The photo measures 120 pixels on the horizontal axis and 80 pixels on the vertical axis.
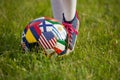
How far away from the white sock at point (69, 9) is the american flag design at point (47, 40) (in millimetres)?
556

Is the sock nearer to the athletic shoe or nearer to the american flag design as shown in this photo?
the athletic shoe

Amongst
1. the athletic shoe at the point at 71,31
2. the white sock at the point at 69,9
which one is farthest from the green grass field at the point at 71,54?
the white sock at the point at 69,9

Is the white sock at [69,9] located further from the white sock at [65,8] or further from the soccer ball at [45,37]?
the soccer ball at [45,37]

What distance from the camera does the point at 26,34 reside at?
13.1ft

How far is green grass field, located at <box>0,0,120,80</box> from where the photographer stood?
11.9 ft

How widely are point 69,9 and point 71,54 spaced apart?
54 centimetres

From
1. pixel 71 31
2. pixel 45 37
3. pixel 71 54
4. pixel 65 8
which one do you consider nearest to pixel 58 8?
pixel 65 8

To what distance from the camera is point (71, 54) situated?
13.8 ft

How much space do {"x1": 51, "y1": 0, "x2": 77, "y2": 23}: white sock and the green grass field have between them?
37 cm

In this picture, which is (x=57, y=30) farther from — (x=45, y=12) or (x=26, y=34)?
(x=45, y=12)

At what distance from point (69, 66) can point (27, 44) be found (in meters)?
0.50

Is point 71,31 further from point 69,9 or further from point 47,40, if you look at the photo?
point 47,40

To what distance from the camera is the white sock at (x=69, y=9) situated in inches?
171

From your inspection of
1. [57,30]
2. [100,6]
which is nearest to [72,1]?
[57,30]
